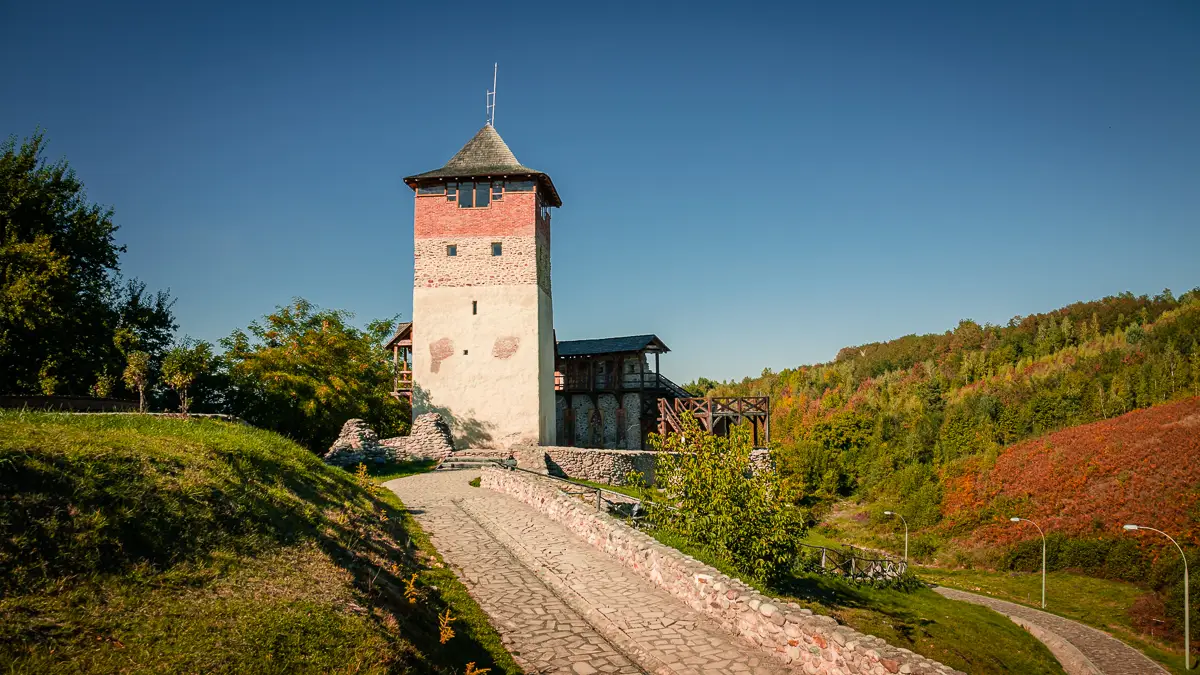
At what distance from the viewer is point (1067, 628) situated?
24.2 meters

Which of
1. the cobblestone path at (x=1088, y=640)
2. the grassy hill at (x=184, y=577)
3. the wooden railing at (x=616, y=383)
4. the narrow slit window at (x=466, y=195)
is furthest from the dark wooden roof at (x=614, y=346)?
the grassy hill at (x=184, y=577)

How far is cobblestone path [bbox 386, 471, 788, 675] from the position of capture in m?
8.41

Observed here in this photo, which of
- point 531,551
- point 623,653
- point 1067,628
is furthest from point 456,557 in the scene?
point 1067,628

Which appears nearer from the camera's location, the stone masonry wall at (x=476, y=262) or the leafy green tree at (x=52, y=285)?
the leafy green tree at (x=52, y=285)

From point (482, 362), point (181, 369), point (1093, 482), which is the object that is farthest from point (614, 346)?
point (1093, 482)

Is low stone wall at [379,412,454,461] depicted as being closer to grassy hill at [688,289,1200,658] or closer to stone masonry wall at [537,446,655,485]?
A: stone masonry wall at [537,446,655,485]

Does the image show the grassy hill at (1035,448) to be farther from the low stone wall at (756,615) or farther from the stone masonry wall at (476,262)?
the stone masonry wall at (476,262)

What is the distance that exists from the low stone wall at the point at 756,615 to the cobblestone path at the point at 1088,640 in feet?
53.7

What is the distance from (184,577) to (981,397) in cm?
5383

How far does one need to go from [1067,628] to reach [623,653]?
23383 mm

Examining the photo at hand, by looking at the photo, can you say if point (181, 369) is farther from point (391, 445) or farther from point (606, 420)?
point (606, 420)

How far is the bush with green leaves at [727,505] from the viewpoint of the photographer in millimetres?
13117

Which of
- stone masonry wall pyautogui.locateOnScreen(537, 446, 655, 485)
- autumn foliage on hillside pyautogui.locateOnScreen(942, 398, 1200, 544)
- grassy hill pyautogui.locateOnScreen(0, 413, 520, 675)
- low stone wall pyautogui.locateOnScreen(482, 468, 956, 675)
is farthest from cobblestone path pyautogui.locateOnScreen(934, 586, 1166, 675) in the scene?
grassy hill pyautogui.locateOnScreen(0, 413, 520, 675)

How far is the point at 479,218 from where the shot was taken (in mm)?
30438
